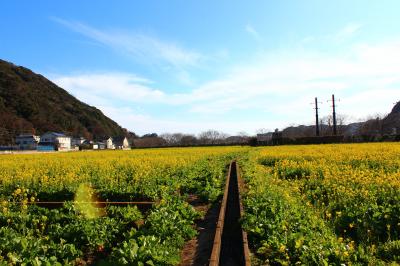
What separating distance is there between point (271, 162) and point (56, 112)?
459 ft

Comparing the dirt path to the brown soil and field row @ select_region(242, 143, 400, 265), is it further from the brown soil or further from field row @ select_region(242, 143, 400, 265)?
field row @ select_region(242, 143, 400, 265)

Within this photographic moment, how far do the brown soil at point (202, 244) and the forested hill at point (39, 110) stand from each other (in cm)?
11685

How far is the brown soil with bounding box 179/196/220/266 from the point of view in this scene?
682cm

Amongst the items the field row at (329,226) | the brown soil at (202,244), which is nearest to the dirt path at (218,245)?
the brown soil at (202,244)

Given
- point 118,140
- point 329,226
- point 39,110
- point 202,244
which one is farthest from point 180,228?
point 118,140

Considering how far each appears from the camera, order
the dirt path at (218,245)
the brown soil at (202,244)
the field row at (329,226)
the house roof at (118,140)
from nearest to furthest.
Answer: the field row at (329,226), the dirt path at (218,245), the brown soil at (202,244), the house roof at (118,140)

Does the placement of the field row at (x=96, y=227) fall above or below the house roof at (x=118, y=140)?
below

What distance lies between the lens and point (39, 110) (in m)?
143

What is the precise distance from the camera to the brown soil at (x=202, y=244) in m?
6.82

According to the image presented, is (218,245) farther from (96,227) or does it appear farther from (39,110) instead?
(39,110)

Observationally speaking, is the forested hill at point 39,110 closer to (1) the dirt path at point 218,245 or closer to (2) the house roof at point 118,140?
(2) the house roof at point 118,140

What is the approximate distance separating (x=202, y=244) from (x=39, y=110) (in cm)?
14756

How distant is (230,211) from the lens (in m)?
11.3

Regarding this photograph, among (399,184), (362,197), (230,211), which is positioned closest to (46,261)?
(230,211)
